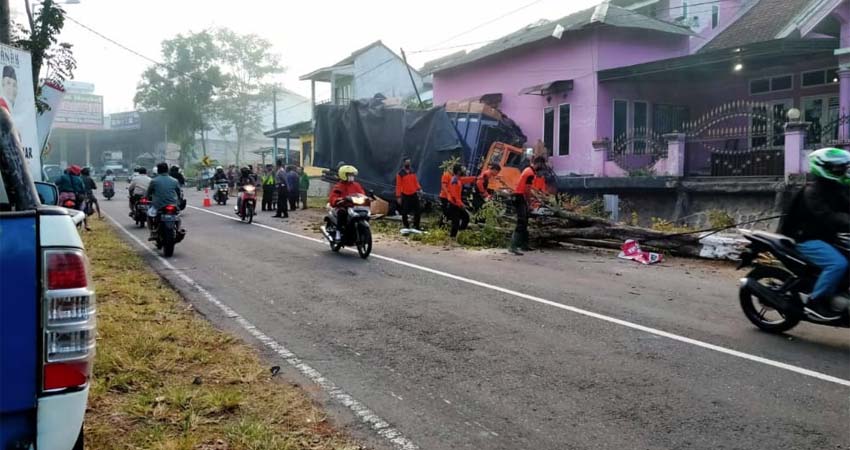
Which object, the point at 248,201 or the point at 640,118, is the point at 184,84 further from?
the point at 640,118

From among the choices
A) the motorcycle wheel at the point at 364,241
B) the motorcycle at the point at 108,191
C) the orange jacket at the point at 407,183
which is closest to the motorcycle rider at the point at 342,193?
the motorcycle wheel at the point at 364,241

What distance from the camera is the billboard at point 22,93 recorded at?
721 centimetres

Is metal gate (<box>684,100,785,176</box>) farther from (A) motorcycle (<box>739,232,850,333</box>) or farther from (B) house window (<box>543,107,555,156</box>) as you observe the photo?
(A) motorcycle (<box>739,232,850,333</box>)

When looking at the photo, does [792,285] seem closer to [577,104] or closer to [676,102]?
[577,104]

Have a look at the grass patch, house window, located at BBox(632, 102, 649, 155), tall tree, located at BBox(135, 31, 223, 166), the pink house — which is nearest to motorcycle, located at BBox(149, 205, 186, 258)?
the grass patch

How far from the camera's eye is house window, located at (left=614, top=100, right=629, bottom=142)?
20.6 metres

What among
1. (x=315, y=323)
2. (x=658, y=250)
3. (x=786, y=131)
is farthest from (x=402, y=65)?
(x=315, y=323)

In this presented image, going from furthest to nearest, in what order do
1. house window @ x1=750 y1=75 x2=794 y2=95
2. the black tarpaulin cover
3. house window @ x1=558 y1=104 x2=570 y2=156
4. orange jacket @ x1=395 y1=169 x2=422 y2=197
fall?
1. house window @ x1=558 y1=104 x2=570 y2=156
2. house window @ x1=750 y1=75 x2=794 y2=95
3. the black tarpaulin cover
4. orange jacket @ x1=395 y1=169 x2=422 y2=197

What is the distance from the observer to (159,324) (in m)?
6.22

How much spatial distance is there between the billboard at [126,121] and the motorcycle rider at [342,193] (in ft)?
183

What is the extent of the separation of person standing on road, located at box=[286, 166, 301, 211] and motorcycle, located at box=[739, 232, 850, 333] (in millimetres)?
17852

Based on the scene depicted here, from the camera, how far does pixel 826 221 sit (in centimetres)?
553

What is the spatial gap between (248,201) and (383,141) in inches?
A: 165

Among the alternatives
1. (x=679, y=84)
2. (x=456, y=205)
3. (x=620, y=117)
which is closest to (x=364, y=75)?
(x=620, y=117)
